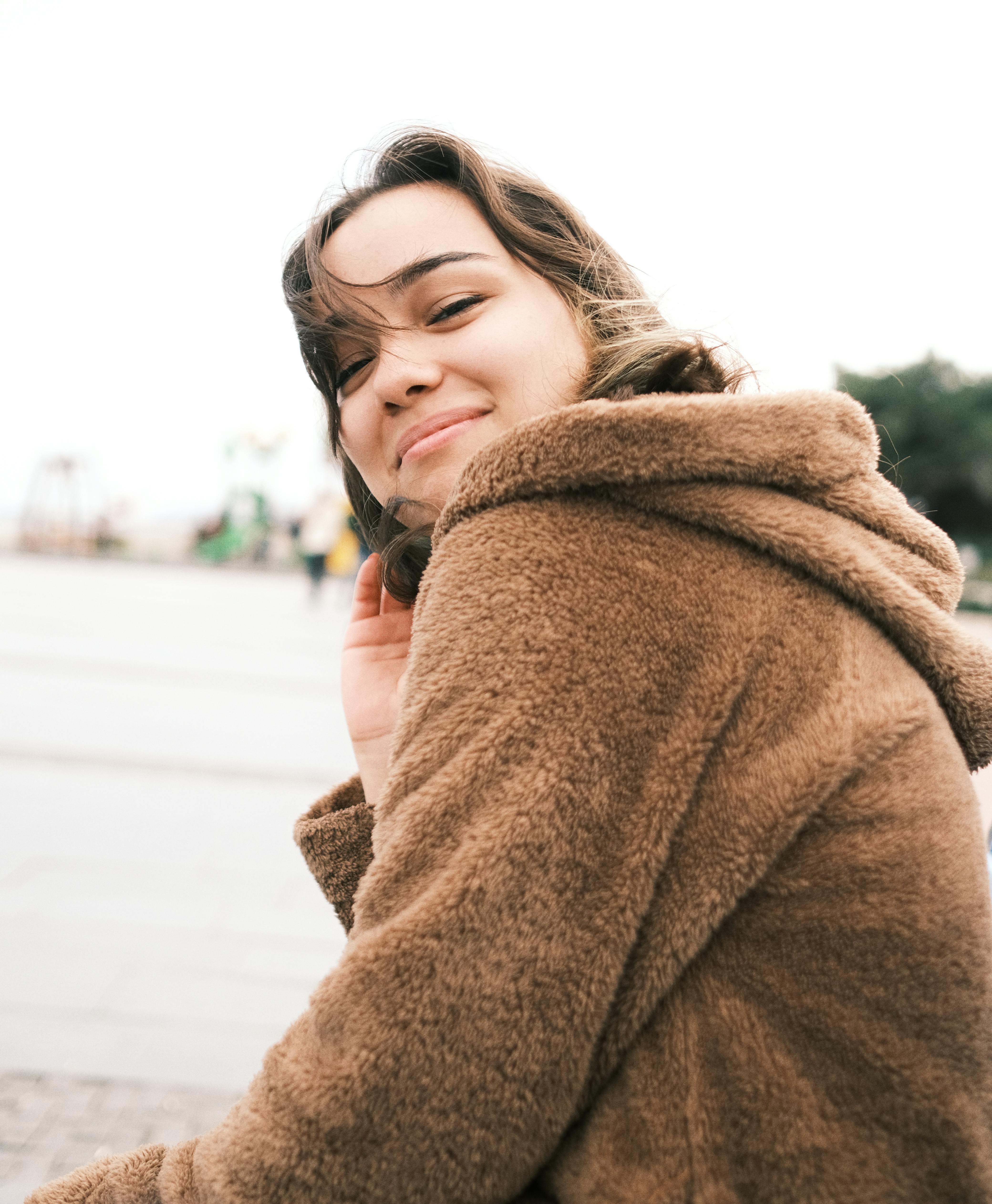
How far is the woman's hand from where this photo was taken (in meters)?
1.44

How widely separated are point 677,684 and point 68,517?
2332 cm

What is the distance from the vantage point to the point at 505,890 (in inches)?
30.3

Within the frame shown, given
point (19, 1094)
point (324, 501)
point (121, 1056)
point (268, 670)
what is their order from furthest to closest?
point (324, 501) < point (268, 670) < point (121, 1056) < point (19, 1094)

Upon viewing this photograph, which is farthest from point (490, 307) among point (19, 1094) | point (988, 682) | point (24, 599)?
point (24, 599)

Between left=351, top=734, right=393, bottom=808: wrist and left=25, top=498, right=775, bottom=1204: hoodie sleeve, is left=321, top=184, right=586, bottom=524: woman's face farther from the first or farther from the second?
left=25, top=498, right=775, bottom=1204: hoodie sleeve

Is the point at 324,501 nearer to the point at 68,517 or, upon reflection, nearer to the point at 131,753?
the point at 131,753

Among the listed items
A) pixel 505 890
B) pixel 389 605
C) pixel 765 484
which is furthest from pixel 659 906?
pixel 389 605

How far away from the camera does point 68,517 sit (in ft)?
71.7

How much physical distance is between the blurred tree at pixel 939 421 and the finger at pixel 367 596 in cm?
3268

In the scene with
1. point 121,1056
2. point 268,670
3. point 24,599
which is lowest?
point 24,599

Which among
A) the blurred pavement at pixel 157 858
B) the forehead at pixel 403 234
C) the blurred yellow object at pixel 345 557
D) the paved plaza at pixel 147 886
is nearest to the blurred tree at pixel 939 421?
the blurred yellow object at pixel 345 557

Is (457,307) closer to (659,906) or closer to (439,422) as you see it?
(439,422)

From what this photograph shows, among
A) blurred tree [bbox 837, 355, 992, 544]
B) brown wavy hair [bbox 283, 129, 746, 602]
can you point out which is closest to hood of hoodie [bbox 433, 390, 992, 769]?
brown wavy hair [bbox 283, 129, 746, 602]

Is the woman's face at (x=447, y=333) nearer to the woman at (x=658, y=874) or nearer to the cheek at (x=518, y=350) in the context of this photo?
the cheek at (x=518, y=350)
